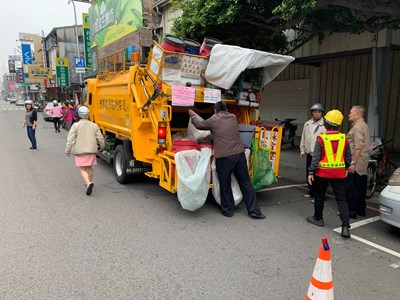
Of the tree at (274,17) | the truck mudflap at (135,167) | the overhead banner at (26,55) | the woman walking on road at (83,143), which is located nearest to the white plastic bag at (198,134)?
the truck mudflap at (135,167)

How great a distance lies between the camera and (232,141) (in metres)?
4.83

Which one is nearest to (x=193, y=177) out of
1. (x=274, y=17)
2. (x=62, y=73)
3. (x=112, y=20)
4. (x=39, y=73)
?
(x=274, y=17)

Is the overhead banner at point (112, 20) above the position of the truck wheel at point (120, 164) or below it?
above

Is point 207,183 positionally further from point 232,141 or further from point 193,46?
point 193,46

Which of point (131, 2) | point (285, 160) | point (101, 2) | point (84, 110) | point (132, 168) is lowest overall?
point (285, 160)

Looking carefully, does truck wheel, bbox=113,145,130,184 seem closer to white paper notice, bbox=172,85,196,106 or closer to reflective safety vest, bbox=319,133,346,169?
white paper notice, bbox=172,85,196,106

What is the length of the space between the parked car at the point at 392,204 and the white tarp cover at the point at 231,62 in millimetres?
2696

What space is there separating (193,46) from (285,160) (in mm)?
5590

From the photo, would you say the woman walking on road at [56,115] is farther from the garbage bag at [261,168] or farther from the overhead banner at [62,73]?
the overhead banner at [62,73]

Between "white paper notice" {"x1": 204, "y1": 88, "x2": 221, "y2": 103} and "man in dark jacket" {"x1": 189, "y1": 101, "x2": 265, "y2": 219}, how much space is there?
45 cm

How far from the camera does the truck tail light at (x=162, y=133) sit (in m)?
5.20

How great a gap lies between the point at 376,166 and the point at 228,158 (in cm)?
339

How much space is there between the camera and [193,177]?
15.5 ft

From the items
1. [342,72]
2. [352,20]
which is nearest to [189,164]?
[352,20]
